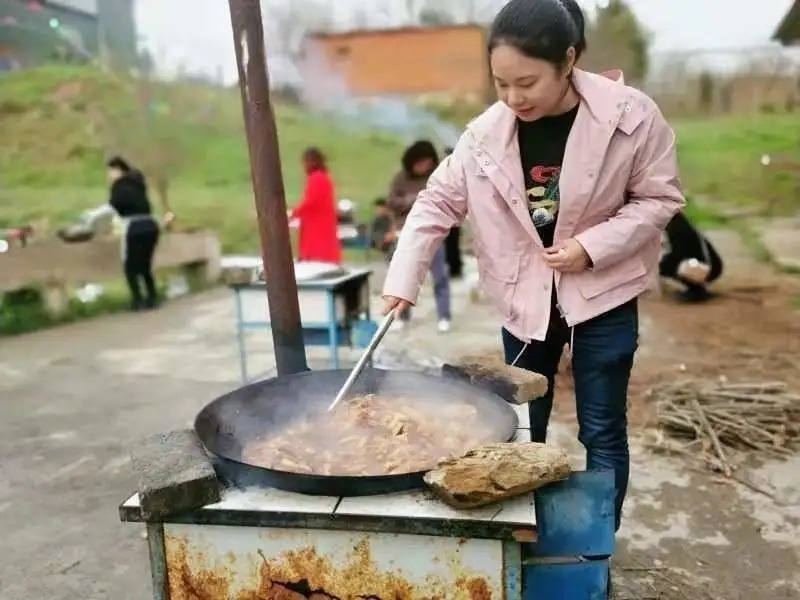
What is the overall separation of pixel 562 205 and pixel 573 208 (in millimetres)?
32

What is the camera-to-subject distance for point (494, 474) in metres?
1.72

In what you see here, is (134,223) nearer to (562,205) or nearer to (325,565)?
(562,205)

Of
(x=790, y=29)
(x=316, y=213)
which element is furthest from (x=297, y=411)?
(x=790, y=29)

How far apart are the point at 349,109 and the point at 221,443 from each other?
15.1 metres

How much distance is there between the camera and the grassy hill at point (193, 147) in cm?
1377

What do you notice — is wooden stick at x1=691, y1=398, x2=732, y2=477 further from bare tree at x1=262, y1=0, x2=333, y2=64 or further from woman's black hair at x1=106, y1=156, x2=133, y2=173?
bare tree at x1=262, y1=0, x2=333, y2=64

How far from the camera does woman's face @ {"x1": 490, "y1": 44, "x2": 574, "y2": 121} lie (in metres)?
2.03

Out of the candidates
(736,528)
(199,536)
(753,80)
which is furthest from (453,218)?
(753,80)

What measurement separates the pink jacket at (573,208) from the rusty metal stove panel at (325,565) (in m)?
0.78

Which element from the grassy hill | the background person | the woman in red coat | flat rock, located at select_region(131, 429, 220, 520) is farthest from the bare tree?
flat rock, located at select_region(131, 429, 220, 520)

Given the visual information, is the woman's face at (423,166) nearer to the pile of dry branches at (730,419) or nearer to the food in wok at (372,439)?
the pile of dry branches at (730,419)

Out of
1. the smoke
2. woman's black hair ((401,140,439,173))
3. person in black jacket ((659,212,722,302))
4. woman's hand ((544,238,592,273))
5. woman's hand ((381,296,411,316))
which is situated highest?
the smoke

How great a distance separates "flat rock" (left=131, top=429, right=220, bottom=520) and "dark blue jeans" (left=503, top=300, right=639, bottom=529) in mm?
1157

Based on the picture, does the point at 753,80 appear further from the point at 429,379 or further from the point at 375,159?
the point at 429,379
